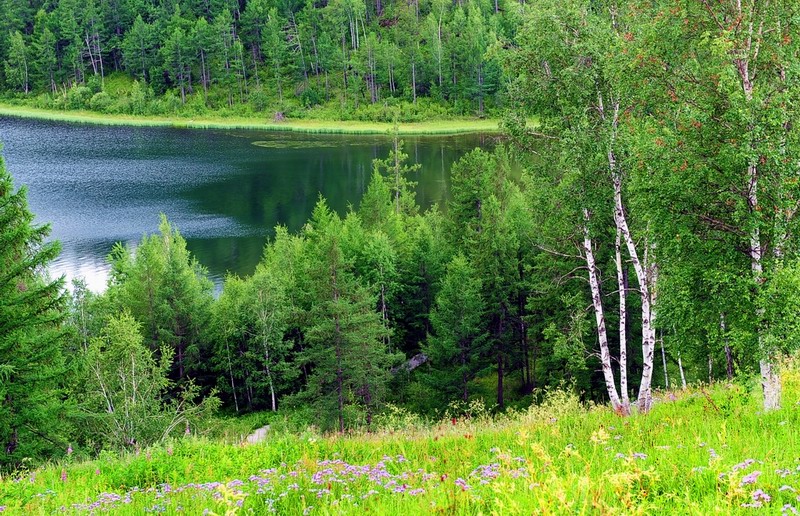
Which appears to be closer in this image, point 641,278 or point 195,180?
point 641,278

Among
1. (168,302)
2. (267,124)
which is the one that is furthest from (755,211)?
(267,124)

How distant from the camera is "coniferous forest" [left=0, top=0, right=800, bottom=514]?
5.83 metres

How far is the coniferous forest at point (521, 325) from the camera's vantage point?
5828 mm

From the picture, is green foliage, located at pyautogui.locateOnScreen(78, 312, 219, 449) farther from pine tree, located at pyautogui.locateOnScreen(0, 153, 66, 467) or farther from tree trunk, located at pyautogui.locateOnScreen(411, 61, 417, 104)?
tree trunk, located at pyautogui.locateOnScreen(411, 61, 417, 104)

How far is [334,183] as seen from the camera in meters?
75.6

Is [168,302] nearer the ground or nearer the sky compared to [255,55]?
nearer the ground

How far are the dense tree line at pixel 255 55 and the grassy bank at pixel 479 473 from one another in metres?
119

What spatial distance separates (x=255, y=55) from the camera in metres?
152

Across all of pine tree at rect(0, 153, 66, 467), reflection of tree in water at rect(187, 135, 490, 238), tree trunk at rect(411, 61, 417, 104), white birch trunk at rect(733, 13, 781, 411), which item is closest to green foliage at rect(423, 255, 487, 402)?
pine tree at rect(0, 153, 66, 467)

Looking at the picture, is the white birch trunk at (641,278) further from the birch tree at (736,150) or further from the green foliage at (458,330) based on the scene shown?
the green foliage at (458,330)

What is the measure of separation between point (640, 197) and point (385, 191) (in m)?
40.7

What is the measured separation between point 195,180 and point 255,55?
A: 85.2 meters

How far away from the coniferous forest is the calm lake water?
8.10m

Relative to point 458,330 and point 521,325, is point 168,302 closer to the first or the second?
point 458,330
